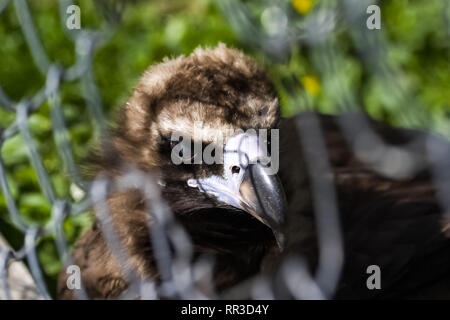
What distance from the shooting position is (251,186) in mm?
1602

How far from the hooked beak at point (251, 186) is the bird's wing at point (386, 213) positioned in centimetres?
33

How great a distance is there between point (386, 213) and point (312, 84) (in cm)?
104

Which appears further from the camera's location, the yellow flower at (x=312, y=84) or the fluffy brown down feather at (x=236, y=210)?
the yellow flower at (x=312, y=84)

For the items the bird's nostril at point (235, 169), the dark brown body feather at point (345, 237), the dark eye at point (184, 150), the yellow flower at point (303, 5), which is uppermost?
the yellow flower at point (303, 5)

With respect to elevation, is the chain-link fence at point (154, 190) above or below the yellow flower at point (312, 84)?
below

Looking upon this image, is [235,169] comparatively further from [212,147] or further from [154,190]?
[154,190]

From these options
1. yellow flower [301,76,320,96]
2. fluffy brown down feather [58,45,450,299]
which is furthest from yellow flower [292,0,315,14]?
fluffy brown down feather [58,45,450,299]

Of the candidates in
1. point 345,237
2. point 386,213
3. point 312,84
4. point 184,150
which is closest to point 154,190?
point 184,150

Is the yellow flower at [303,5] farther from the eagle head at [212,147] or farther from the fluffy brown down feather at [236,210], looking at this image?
the eagle head at [212,147]

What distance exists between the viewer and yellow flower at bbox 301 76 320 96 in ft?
9.89

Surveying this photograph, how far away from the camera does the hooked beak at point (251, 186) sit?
1.58 meters

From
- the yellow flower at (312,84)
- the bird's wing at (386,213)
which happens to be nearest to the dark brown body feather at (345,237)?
the bird's wing at (386,213)
